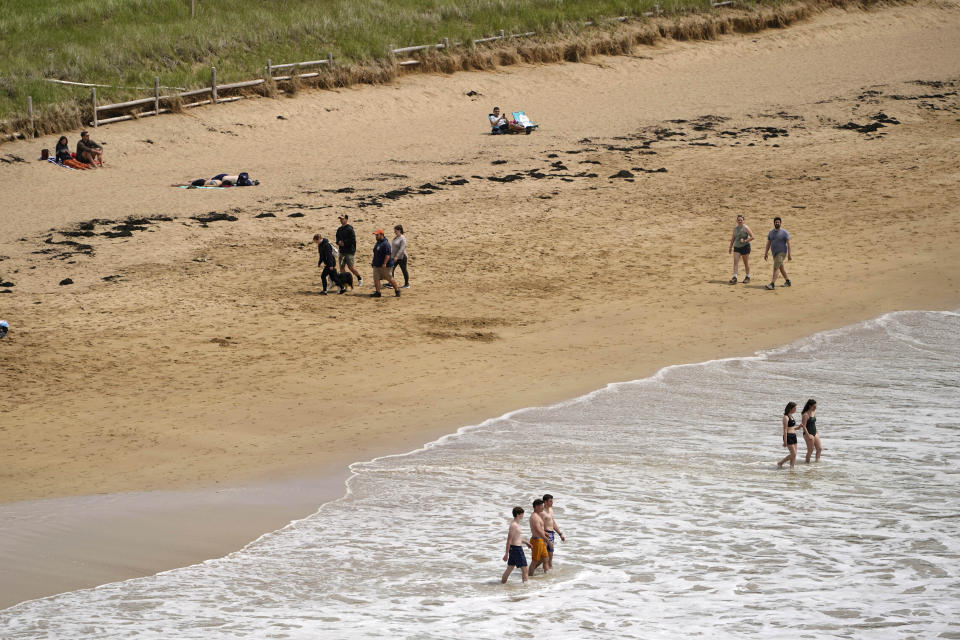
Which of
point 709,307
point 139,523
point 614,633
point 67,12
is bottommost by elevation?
point 614,633

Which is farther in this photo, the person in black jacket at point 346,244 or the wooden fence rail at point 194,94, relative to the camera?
the wooden fence rail at point 194,94

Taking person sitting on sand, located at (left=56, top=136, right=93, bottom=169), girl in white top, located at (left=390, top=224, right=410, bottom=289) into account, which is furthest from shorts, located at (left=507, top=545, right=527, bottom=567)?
person sitting on sand, located at (left=56, top=136, right=93, bottom=169)

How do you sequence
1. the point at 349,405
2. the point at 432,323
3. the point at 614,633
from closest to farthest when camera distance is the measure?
the point at 614,633
the point at 349,405
the point at 432,323

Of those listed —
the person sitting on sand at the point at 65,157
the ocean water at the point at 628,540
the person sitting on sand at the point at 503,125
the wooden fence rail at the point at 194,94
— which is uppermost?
the wooden fence rail at the point at 194,94

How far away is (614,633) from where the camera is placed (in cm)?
1110

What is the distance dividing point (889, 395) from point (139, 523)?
35.7ft

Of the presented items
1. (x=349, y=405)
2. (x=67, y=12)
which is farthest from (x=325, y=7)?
(x=349, y=405)

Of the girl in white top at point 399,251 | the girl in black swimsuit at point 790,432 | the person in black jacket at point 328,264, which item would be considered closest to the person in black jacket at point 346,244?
the person in black jacket at point 328,264

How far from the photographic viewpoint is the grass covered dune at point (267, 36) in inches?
1312

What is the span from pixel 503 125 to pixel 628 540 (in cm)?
2190

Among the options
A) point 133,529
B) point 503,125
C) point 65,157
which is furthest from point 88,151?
point 133,529

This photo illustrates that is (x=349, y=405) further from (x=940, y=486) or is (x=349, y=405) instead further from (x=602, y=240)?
(x=602, y=240)

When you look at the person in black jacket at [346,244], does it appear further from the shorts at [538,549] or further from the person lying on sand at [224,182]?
the shorts at [538,549]

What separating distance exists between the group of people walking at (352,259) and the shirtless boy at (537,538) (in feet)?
32.8
